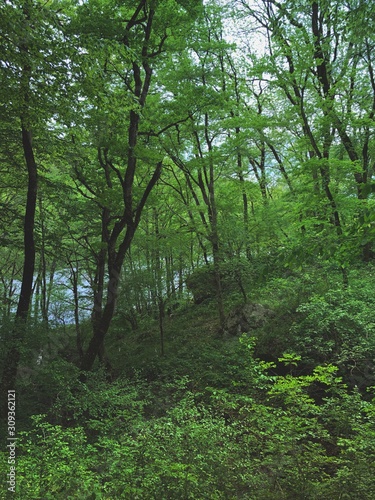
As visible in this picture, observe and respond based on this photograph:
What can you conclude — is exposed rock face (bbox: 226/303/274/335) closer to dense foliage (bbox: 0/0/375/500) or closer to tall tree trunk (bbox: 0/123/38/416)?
dense foliage (bbox: 0/0/375/500)

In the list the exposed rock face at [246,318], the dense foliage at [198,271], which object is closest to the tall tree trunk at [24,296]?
the dense foliage at [198,271]

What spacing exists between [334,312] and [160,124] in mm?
7577

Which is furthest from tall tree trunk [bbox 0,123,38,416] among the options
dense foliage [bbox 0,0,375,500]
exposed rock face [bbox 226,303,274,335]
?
exposed rock face [bbox 226,303,274,335]

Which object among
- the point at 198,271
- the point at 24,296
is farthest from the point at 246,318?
the point at 24,296

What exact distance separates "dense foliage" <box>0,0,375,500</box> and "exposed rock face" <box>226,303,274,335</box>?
94 millimetres

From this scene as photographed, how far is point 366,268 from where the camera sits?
1103cm

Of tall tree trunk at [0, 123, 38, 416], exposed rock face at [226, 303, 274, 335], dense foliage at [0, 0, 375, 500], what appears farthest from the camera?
exposed rock face at [226, 303, 274, 335]

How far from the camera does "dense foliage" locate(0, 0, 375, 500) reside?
3.52 metres

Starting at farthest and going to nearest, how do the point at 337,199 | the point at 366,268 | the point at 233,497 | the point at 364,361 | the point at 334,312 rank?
the point at 366,268 < the point at 337,199 < the point at 334,312 < the point at 364,361 < the point at 233,497

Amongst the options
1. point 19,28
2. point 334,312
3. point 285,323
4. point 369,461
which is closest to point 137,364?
point 285,323

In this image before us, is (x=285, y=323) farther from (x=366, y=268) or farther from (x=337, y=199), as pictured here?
(x=366, y=268)

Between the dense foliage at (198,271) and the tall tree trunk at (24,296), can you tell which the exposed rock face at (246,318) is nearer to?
the dense foliage at (198,271)

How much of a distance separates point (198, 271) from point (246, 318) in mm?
6392

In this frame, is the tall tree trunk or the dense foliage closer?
the dense foliage
